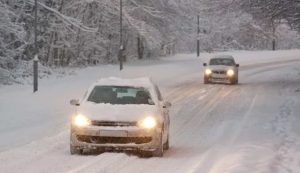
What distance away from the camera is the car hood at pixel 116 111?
43.7ft

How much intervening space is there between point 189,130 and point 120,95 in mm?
4890

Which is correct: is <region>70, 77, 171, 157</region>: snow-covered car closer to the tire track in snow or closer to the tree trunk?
the tire track in snow

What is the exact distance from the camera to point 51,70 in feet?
130

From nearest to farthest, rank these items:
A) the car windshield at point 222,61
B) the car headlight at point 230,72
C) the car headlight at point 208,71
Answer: the car headlight at point 230,72 → the car headlight at point 208,71 → the car windshield at point 222,61

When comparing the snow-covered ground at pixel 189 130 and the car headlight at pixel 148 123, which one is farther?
the car headlight at pixel 148 123

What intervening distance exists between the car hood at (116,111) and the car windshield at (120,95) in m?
0.42

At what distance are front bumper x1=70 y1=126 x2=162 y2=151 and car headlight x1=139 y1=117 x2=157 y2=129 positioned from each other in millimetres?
77

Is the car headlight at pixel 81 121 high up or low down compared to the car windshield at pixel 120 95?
down

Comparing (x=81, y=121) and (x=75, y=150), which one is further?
(x=75, y=150)

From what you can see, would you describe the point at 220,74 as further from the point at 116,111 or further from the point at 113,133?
the point at 113,133

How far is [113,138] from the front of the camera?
13.3 metres

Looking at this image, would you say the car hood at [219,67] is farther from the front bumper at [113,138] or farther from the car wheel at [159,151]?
the front bumper at [113,138]

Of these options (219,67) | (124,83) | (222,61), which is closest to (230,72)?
(219,67)

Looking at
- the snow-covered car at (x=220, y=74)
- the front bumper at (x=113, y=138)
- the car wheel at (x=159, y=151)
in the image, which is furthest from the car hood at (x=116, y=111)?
the snow-covered car at (x=220, y=74)
